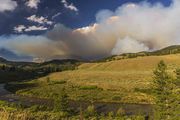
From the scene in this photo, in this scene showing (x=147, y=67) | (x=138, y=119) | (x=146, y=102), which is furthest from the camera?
(x=147, y=67)

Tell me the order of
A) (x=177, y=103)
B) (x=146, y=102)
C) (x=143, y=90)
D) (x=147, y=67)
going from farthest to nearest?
(x=147, y=67) → (x=143, y=90) → (x=146, y=102) → (x=177, y=103)

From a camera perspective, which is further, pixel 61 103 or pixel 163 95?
pixel 61 103

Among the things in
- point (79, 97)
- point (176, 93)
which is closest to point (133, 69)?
point (79, 97)

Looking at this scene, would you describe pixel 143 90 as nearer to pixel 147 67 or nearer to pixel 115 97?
pixel 115 97

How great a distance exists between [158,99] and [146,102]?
43758 mm

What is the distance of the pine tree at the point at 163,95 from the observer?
40.7 metres

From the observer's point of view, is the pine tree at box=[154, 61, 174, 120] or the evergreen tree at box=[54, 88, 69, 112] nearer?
the pine tree at box=[154, 61, 174, 120]

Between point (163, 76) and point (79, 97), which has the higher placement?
point (163, 76)

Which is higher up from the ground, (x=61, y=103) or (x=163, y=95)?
(x=163, y=95)

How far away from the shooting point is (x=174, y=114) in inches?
1558

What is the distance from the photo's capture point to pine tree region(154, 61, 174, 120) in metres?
40.7

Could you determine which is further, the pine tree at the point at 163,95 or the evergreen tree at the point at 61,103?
the evergreen tree at the point at 61,103

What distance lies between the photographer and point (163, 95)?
42188 mm

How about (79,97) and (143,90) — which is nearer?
(79,97)
